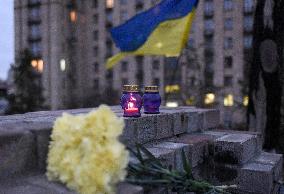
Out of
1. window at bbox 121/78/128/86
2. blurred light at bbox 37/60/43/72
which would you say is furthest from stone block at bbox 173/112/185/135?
blurred light at bbox 37/60/43/72

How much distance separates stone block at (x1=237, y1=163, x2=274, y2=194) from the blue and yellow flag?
3942mm

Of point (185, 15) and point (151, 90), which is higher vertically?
point (185, 15)

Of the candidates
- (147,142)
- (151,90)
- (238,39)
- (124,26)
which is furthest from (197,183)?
(238,39)

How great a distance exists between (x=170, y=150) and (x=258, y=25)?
4380 millimetres

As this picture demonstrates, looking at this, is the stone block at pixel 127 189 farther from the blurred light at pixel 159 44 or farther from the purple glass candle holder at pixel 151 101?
the blurred light at pixel 159 44

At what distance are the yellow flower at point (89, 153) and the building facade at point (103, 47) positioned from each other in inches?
1730

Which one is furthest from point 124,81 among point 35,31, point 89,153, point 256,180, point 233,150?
point 89,153

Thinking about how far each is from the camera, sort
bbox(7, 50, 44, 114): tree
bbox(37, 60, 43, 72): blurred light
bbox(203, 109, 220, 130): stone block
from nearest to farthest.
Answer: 1. bbox(203, 109, 220, 130): stone block
2. bbox(7, 50, 44, 114): tree
3. bbox(37, 60, 43, 72): blurred light

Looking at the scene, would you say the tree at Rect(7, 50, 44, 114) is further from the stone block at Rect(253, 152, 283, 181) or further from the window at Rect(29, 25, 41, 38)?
the stone block at Rect(253, 152, 283, 181)

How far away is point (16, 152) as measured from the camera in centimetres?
261

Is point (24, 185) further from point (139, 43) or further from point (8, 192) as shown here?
point (139, 43)

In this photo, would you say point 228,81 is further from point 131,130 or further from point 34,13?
point 131,130

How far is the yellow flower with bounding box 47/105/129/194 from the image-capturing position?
1636 mm

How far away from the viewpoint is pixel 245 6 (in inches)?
1880
